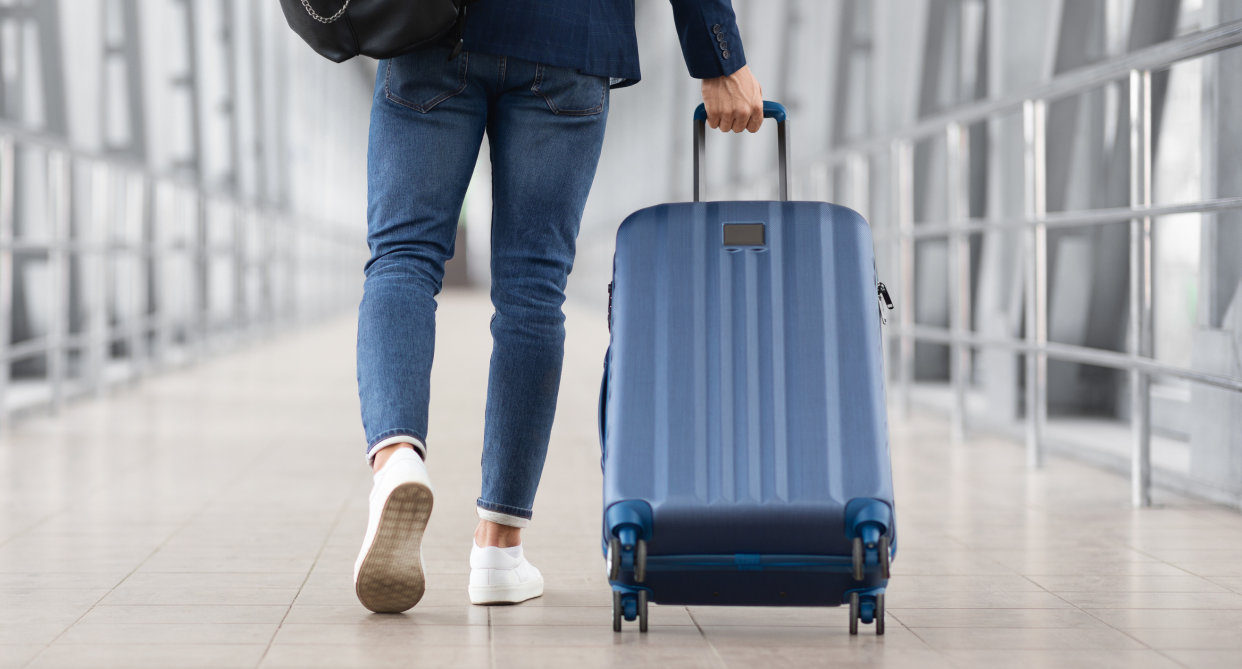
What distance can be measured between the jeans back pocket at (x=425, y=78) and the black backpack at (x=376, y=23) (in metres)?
0.06

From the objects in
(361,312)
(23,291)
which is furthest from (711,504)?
(23,291)

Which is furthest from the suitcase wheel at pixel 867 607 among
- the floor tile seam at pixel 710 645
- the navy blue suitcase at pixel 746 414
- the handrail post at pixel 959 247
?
the handrail post at pixel 959 247

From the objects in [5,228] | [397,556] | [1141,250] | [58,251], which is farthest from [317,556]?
[58,251]

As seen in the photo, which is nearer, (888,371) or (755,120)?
(755,120)

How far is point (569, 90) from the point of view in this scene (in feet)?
4.52

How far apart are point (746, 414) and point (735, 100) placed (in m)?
0.38

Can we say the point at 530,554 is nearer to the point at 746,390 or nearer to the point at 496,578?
the point at 496,578

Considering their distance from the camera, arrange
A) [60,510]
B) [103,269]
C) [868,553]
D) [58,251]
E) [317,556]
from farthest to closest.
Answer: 1. [103,269]
2. [58,251]
3. [60,510]
4. [317,556]
5. [868,553]

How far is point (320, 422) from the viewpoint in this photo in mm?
3432

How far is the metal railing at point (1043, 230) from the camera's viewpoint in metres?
2.21

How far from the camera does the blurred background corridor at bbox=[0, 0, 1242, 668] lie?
1358mm

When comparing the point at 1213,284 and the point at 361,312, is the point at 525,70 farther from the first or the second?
the point at 1213,284

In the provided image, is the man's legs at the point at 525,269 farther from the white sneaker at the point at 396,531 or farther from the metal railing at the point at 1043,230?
the metal railing at the point at 1043,230

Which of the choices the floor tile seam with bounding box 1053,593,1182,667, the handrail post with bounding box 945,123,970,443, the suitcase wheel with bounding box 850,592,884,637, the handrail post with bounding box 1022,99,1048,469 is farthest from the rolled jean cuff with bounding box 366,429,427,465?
the handrail post with bounding box 945,123,970,443
